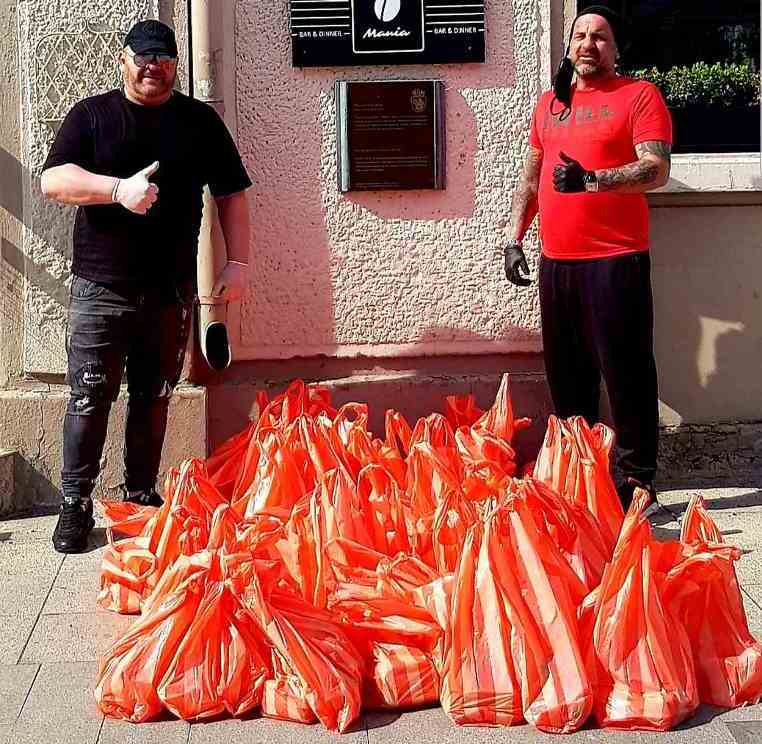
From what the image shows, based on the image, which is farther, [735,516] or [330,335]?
[330,335]

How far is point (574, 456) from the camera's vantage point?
14.4 feet

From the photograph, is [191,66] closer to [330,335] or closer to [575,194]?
[330,335]

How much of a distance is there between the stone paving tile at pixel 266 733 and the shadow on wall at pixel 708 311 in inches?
121

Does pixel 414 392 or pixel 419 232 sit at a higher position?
pixel 419 232

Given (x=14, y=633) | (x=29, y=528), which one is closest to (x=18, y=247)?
(x=29, y=528)

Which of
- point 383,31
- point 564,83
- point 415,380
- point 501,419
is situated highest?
point 383,31

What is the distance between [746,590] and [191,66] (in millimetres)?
3122

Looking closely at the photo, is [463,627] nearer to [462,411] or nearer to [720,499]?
[462,411]

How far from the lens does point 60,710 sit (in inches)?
134

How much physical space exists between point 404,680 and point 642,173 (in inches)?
91.8

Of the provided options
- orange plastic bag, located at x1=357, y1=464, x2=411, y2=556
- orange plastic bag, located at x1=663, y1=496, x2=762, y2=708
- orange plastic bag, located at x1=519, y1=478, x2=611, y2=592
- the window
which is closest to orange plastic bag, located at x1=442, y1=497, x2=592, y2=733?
orange plastic bag, located at x1=519, y1=478, x2=611, y2=592

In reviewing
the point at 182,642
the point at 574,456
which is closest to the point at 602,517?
the point at 574,456

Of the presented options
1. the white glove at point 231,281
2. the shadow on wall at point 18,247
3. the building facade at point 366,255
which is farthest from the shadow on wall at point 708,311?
the shadow on wall at point 18,247

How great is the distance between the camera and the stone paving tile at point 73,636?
3826 mm
